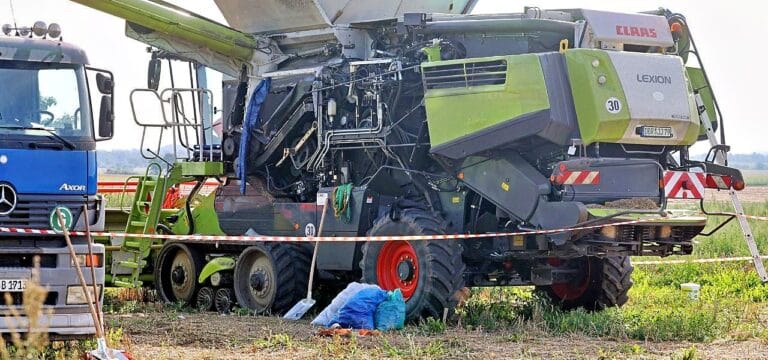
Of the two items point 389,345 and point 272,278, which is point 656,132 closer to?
point 389,345

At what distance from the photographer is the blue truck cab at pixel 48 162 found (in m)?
10.4

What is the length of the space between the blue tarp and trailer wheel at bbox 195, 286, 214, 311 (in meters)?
1.63

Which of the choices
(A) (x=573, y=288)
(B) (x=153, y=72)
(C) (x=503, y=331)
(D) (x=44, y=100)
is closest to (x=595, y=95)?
(C) (x=503, y=331)

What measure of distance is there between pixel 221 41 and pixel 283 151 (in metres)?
1.75

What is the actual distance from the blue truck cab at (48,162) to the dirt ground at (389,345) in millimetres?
894

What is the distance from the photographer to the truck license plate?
33.5 ft

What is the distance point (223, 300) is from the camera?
52.9 feet

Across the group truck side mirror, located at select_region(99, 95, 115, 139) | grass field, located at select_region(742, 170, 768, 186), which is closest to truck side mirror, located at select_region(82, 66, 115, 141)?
truck side mirror, located at select_region(99, 95, 115, 139)

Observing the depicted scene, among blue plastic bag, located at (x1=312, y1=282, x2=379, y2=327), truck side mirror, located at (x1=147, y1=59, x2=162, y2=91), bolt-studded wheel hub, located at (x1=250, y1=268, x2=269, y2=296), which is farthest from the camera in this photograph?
truck side mirror, located at (x1=147, y1=59, x2=162, y2=91)

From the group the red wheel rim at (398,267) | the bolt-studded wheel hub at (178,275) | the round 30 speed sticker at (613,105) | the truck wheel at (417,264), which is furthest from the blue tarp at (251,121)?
the round 30 speed sticker at (613,105)

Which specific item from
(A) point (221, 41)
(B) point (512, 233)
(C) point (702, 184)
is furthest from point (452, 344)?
Answer: (A) point (221, 41)

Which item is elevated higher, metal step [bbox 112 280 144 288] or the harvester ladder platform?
the harvester ladder platform

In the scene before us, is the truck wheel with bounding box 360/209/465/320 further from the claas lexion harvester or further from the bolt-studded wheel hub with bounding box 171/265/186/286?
the bolt-studded wheel hub with bounding box 171/265/186/286

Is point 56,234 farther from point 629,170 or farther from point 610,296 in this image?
point 610,296
